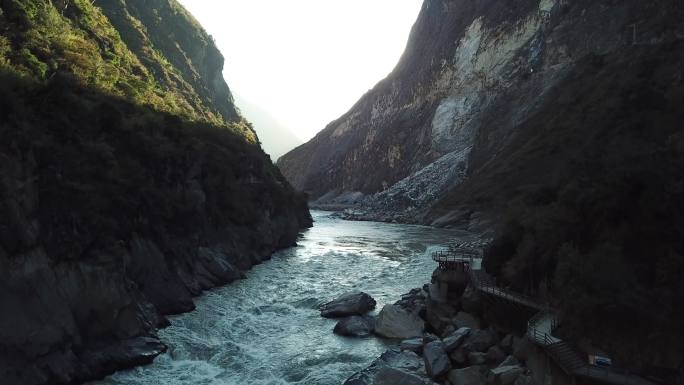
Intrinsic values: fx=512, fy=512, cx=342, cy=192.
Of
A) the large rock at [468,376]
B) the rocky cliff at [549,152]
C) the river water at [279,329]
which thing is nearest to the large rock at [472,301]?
the rocky cliff at [549,152]

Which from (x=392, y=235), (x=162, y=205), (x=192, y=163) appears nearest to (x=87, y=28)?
(x=192, y=163)

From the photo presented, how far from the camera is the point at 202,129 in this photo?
48.6 m

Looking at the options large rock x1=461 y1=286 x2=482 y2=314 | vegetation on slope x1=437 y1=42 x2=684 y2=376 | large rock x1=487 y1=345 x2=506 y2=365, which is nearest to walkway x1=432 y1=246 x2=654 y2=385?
A: large rock x1=461 y1=286 x2=482 y2=314

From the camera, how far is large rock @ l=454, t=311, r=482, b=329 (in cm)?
2372

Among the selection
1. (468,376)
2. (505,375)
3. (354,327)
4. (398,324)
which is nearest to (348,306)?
(354,327)

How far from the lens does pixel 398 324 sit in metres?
25.0

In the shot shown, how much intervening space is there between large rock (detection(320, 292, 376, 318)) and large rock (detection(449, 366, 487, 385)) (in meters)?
10.3

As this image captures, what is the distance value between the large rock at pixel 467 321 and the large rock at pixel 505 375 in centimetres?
637

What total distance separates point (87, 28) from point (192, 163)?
20.8m

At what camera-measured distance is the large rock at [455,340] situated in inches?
786

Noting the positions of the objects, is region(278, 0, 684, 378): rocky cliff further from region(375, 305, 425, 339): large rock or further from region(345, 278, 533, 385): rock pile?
region(375, 305, 425, 339): large rock

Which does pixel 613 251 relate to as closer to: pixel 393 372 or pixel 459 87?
pixel 393 372

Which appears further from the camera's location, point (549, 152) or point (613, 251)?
point (549, 152)

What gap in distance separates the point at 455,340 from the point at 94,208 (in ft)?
55.8
